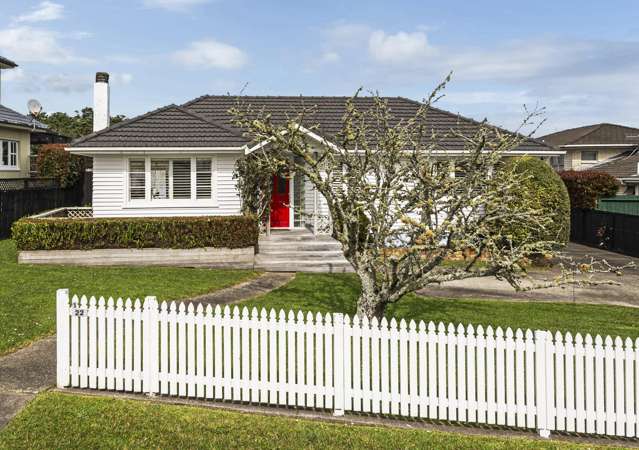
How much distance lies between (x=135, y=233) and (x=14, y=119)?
60.9 ft

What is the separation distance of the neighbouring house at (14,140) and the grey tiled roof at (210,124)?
39.7ft

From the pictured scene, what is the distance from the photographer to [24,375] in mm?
6969

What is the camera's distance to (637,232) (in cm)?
1994

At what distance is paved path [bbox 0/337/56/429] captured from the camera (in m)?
6.12

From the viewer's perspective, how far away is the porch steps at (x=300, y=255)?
15375mm

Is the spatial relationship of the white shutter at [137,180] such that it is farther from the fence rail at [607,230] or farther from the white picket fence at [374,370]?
the fence rail at [607,230]

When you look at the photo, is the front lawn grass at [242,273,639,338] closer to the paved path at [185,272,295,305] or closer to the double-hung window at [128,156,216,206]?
the paved path at [185,272,295,305]

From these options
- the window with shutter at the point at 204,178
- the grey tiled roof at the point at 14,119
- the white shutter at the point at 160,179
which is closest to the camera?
the white shutter at the point at 160,179

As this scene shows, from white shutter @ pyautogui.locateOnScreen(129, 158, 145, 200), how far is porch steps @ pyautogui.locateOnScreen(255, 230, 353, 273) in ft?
15.6

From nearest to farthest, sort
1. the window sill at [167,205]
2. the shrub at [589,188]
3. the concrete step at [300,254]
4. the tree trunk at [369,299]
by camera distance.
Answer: the tree trunk at [369,299] < the concrete step at [300,254] < the window sill at [167,205] < the shrub at [589,188]

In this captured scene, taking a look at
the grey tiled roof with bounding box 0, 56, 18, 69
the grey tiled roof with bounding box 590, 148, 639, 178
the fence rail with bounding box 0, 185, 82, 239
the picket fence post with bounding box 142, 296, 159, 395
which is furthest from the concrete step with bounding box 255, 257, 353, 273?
the grey tiled roof with bounding box 590, 148, 639, 178

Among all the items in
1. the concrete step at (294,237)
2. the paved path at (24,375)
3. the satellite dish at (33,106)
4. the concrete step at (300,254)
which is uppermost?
the satellite dish at (33,106)

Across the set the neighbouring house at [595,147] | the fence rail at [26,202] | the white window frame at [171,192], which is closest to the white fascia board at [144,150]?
the white window frame at [171,192]

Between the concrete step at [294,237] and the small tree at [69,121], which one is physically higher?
the small tree at [69,121]
